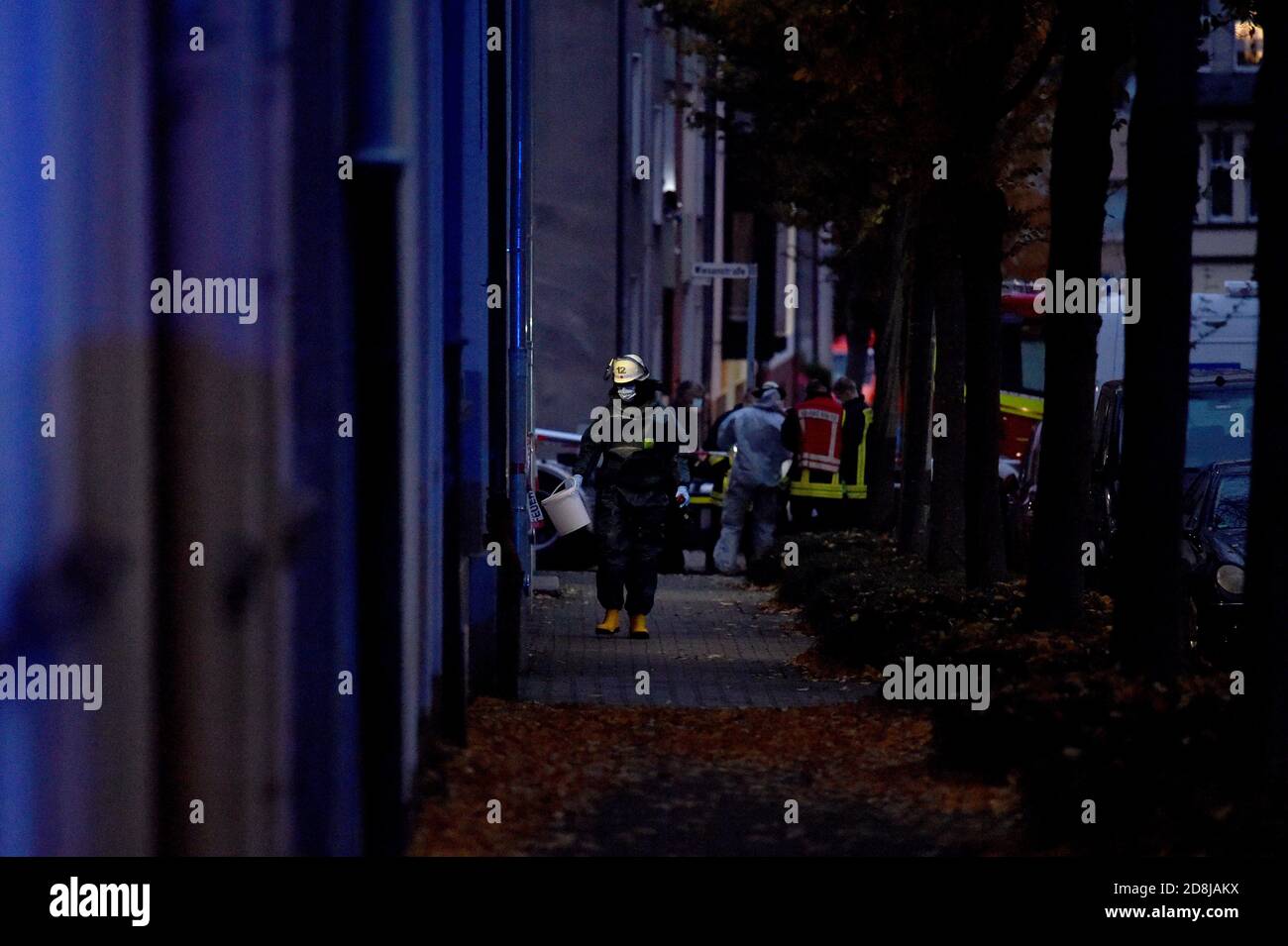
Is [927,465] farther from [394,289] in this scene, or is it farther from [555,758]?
[394,289]

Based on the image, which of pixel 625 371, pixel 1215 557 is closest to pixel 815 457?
pixel 625 371

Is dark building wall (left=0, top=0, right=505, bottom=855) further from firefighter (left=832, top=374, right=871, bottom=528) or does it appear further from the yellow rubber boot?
firefighter (left=832, top=374, right=871, bottom=528)

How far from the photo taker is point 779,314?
66.1m

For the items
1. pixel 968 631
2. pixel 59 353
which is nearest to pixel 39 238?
pixel 59 353

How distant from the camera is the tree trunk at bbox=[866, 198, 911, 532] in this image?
21.6 metres

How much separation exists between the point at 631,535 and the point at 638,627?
0.76m

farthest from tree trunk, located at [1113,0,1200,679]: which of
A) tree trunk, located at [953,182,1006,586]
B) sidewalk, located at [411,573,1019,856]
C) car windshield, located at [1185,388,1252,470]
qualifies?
car windshield, located at [1185,388,1252,470]

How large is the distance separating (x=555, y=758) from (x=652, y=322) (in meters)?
31.5

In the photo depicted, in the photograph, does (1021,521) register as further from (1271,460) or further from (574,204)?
(1271,460)

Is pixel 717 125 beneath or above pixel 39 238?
above

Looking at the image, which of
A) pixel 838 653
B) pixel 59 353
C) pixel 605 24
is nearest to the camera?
pixel 59 353

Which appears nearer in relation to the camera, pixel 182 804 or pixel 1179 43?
pixel 182 804

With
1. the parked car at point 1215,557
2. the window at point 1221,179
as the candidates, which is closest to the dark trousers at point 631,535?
the parked car at point 1215,557

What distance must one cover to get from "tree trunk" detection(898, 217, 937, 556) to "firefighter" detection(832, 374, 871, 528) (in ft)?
10.9
